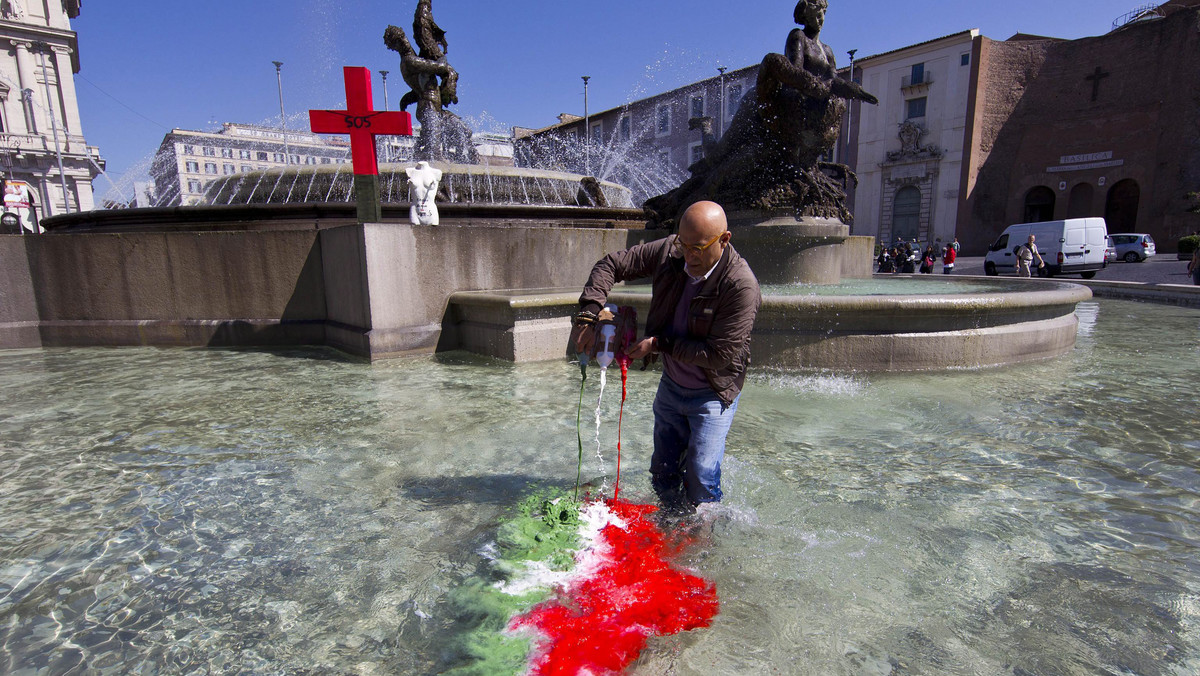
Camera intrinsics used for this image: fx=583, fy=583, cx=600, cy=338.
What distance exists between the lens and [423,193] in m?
7.22

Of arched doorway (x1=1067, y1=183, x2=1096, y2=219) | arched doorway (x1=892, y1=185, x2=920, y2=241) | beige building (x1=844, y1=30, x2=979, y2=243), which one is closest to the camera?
arched doorway (x1=1067, y1=183, x2=1096, y2=219)

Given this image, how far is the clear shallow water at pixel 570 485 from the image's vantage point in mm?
2008

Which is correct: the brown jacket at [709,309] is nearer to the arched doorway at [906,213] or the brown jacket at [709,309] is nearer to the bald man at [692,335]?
the bald man at [692,335]

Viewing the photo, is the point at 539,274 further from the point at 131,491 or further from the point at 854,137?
the point at 854,137

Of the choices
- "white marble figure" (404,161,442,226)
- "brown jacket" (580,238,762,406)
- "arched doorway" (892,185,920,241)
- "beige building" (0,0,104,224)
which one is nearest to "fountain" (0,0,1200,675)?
"white marble figure" (404,161,442,226)

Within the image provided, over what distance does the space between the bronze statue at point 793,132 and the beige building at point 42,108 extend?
52.4 metres

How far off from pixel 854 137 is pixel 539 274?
43.8 meters

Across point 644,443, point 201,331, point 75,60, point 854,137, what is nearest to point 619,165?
point 201,331

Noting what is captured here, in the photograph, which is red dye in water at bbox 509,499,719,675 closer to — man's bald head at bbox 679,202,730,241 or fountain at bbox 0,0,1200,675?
fountain at bbox 0,0,1200,675

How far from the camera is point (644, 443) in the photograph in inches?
157

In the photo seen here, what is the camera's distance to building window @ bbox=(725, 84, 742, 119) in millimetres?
43031

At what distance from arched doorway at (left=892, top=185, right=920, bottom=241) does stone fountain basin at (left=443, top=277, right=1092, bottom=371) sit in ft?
131

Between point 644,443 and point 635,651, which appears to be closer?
point 635,651

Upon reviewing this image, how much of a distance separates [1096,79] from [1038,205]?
7663 mm
